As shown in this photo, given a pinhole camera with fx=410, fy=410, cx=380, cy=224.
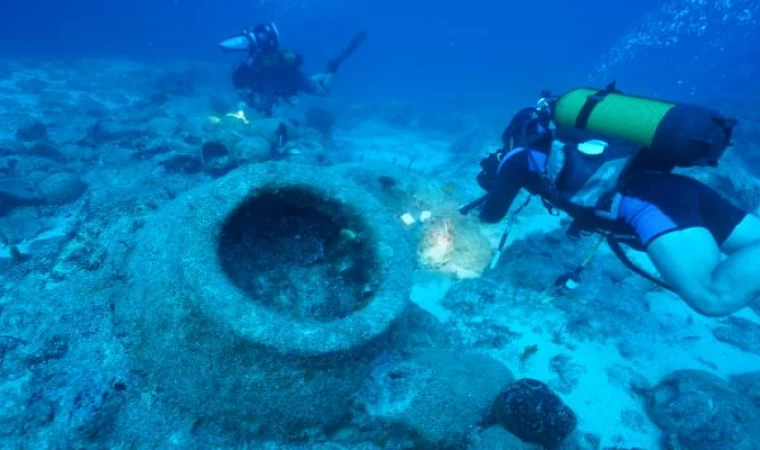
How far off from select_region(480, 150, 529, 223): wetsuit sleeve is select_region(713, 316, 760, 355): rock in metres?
4.01

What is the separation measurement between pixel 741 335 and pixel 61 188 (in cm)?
1043

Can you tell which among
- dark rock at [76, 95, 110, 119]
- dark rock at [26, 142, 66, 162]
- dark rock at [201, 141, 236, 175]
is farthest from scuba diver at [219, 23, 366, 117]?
dark rock at [76, 95, 110, 119]

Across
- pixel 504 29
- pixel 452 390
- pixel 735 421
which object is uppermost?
pixel 452 390

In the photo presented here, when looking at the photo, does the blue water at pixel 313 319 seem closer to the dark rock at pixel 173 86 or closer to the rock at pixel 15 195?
the rock at pixel 15 195

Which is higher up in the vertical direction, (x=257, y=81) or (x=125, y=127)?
(x=257, y=81)

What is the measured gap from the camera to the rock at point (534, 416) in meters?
3.34

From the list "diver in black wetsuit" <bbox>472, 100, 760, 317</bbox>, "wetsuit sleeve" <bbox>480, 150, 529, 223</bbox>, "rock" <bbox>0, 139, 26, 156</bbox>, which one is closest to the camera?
"diver in black wetsuit" <bbox>472, 100, 760, 317</bbox>

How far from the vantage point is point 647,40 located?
7025cm

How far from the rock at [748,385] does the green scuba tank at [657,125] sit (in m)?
3.07

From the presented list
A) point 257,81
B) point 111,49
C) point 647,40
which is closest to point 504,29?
point 647,40

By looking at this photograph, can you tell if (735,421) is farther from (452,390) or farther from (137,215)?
(137,215)

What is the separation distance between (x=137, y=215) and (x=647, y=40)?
87.7 meters

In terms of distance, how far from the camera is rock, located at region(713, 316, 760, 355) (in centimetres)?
566

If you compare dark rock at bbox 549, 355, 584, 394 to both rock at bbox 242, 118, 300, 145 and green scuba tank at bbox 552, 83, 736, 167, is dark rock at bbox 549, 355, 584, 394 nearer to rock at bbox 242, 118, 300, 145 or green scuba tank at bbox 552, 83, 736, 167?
green scuba tank at bbox 552, 83, 736, 167
